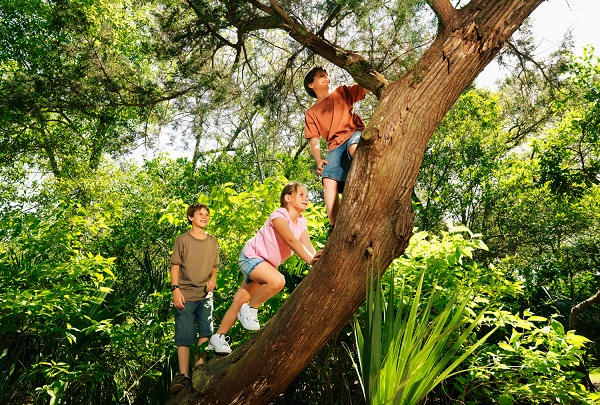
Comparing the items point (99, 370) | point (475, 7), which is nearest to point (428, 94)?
point (475, 7)

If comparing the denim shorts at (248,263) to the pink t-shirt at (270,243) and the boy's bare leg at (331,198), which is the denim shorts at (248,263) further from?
the boy's bare leg at (331,198)

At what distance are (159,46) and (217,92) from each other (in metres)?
1.01

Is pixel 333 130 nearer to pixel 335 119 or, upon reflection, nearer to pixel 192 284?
pixel 335 119

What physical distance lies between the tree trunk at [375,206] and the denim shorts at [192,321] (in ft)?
2.11

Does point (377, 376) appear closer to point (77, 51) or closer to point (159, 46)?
point (159, 46)

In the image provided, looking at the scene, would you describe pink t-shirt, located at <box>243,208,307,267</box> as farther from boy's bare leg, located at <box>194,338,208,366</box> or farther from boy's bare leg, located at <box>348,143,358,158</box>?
boy's bare leg, located at <box>194,338,208,366</box>

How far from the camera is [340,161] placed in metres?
3.27

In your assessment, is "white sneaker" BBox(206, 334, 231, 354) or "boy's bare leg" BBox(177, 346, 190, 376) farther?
"boy's bare leg" BBox(177, 346, 190, 376)

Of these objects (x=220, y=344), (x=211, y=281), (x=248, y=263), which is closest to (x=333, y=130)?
(x=248, y=263)

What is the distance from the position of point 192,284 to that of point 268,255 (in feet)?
2.60

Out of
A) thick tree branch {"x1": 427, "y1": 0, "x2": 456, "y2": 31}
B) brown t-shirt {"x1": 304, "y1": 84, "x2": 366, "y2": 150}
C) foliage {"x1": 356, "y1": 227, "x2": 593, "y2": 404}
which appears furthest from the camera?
brown t-shirt {"x1": 304, "y1": 84, "x2": 366, "y2": 150}

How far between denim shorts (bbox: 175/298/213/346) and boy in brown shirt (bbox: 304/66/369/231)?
3.73 ft

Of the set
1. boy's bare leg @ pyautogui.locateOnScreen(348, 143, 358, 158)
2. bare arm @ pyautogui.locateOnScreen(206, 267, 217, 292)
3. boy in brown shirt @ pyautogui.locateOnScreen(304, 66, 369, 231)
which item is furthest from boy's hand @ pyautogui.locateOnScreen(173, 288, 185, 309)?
boy's bare leg @ pyautogui.locateOnScreen(348, 143, 358, 158)

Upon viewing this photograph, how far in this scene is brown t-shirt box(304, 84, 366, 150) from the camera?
3324 mm
